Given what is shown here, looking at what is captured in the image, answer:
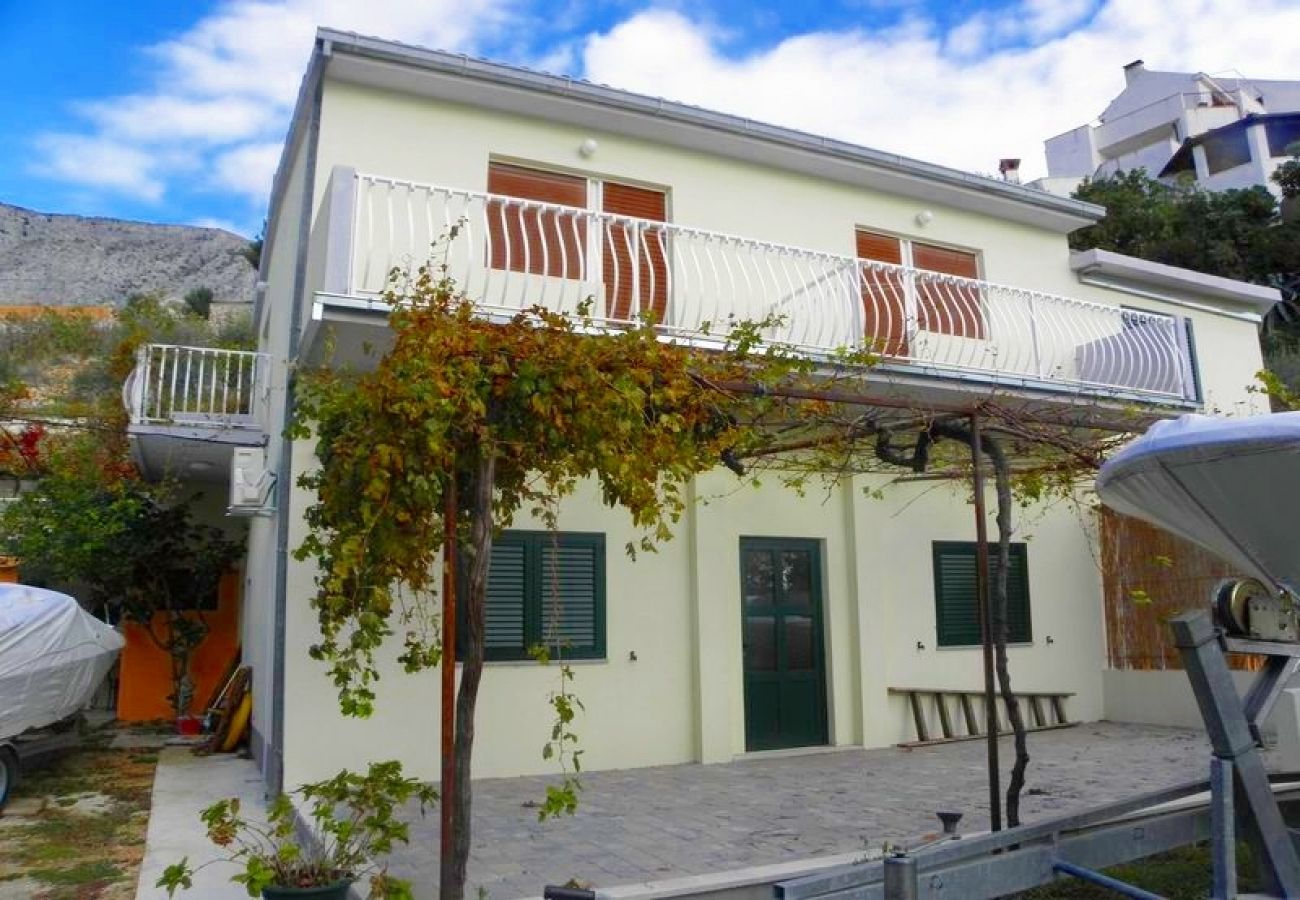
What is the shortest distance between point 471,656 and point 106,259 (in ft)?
216

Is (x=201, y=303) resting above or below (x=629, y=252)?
above

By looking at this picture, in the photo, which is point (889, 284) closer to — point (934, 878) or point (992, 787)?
point (992, 787)

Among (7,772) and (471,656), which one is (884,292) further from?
(7,772)

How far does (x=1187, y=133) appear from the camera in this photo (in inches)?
1799

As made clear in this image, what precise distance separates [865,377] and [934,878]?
505cm

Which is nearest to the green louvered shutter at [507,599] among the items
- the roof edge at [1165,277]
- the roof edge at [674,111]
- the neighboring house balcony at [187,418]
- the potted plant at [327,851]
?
the neighboring house balcony at [187,418]

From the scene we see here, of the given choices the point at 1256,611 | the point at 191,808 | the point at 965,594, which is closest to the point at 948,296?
the point at 965,594

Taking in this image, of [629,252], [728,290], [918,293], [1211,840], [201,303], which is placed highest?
[201,303]

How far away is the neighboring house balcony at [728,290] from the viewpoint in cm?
697

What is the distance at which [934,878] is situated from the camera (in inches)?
136

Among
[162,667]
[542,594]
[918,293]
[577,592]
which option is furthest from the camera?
[162,667]

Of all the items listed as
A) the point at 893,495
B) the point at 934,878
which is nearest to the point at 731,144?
the point at 893,495

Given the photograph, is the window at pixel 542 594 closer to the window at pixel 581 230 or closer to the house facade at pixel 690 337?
the house facade at pixel 690 337

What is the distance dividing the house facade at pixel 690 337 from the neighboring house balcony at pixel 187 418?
3.3 inches
